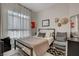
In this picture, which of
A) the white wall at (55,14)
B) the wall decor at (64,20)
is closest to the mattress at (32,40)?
the white wall at (55,14)

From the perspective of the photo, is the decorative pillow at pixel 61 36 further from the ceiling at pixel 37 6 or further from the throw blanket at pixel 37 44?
the ceiling at pixel 37 6

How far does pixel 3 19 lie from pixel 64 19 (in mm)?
1183

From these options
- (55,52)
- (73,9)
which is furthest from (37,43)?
(73,9)

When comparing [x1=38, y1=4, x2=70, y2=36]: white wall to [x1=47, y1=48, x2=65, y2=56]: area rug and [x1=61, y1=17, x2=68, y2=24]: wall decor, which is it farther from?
[x1=47, y1=48, x2=65, y2=56]: area rug

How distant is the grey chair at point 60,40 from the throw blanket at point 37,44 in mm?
181

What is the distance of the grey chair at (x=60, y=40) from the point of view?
6.36 feet

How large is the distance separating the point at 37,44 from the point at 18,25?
54 centimetres

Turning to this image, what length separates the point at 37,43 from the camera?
191 cm

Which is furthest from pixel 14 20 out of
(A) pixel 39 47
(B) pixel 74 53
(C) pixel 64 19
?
(B) pixel 74 53

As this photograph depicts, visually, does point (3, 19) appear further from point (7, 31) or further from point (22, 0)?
point (22, 0)

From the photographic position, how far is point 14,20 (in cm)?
195

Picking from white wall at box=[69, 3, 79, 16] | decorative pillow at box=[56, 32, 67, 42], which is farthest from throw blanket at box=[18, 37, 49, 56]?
white wall at box=[69, 3, 79, 16]

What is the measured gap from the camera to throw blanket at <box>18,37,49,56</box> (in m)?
1.89

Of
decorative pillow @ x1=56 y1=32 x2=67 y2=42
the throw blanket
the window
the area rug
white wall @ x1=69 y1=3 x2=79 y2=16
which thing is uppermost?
white wall @ x1=69 y1=3 x2=79 y2=16
